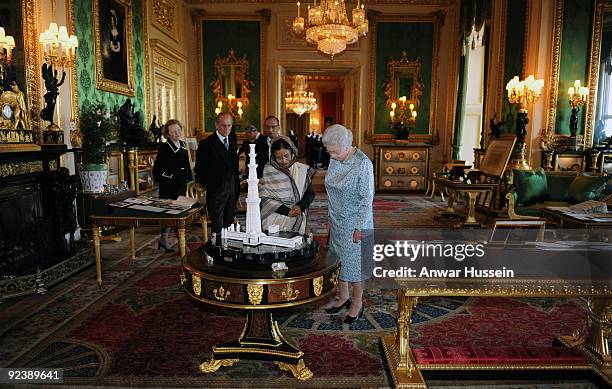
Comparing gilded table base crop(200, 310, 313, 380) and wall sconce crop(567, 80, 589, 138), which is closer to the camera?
gilded table base crop(200, 310, 313, 380)

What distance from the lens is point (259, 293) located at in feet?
7.76

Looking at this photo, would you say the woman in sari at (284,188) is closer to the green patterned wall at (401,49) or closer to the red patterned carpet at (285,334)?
the red patterned carpet at (285,334)

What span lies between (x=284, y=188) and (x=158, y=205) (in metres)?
1.54

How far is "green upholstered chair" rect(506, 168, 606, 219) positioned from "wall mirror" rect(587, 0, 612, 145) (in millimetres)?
2546

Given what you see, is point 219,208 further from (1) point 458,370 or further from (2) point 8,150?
(1) point 458,370

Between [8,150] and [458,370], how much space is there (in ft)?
14.4

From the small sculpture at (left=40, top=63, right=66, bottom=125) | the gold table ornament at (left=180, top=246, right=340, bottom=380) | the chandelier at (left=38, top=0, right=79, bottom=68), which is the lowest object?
the gold table ornament at (left=180, top=246, right=340, bottom=380)

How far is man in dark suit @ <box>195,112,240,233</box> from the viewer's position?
4.70 metres

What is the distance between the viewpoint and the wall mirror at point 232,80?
11727 millimetres

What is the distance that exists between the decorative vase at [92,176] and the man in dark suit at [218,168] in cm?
175

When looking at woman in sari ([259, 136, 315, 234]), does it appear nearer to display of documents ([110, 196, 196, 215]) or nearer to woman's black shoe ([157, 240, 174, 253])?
display of documents ([110, 196, 196, 215])

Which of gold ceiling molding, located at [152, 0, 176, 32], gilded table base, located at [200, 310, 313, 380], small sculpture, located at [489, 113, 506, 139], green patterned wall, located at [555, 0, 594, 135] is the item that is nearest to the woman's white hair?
gilded table base, located at [200, 310, 313, 380]

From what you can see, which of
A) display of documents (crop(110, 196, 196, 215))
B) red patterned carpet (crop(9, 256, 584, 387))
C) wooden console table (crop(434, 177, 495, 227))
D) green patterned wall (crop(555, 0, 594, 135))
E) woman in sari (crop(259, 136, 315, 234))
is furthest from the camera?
green patterned wall (crop(555, 0, 594, 135))

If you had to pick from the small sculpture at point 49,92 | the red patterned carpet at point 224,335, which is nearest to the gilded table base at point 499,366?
the red patterned carpet at point 224,335
